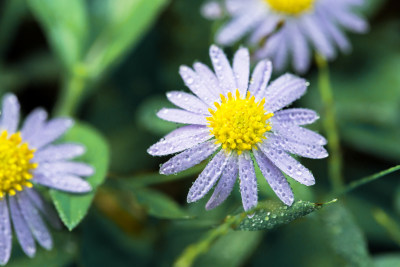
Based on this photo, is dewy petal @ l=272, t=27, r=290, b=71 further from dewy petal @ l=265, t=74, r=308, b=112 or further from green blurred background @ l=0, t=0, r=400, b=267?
dewy petal @ l=265, t=74, r=308, b=112

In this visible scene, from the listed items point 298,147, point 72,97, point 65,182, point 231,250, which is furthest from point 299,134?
point 72,97

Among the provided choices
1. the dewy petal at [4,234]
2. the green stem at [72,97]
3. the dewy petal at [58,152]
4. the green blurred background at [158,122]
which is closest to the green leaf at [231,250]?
→ the green blurred background at [158,122]

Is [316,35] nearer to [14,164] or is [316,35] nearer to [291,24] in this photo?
[291,24]

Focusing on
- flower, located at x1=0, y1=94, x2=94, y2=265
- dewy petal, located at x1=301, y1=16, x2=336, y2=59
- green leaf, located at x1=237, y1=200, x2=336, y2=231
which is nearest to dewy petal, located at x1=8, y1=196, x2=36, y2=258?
flower, located at x1=0, y1=94, x2=94, y2=265

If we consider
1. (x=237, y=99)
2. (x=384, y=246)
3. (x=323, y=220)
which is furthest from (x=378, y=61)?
(x=237, y=99)

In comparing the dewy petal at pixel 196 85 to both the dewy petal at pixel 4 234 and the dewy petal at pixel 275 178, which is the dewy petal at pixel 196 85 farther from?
the dewy petal at pixel 4 234

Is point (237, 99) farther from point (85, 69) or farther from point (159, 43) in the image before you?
point (159, 43)
